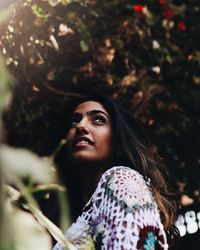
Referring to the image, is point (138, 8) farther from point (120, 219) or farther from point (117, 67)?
point (120, 219)

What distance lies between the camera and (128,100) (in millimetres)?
3605

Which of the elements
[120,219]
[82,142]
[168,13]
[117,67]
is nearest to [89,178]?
[82,142]

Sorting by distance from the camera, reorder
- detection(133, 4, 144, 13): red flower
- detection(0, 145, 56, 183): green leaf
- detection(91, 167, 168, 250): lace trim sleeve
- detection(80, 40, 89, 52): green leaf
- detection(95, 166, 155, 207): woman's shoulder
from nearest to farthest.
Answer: detection(0, 145, 56, 183): green leaf
detection(91, 167, 168, 250): lace trim sleeve
detection(95, 166, 155, 207): woman's shoulder
detection(80, 40, 89, 52): green leaf
detection(133, 4, 144, 13): red flower

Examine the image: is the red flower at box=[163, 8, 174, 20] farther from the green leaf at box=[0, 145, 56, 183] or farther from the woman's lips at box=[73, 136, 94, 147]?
the green leaf at box=[0, 145, 56, 183]

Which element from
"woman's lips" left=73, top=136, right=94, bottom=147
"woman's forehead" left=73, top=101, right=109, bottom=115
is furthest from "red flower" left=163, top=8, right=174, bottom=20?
"woman's lips" left=73, top=136, right=94, bottom=147

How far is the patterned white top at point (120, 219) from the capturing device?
188 cm

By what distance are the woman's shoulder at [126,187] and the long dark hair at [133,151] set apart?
0.74ft

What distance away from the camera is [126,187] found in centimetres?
202

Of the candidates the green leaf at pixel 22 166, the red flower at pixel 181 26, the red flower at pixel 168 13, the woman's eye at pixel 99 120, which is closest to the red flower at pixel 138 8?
the red flower at pixel 168 13

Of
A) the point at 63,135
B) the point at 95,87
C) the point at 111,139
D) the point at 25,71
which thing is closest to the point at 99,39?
the point at 95,87

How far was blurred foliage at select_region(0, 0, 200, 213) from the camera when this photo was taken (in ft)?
10.8

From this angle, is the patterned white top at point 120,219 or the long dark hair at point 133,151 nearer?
the patterned white top at point 120,219

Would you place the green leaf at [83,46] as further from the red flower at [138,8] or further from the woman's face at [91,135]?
the woman's face at [91,135]

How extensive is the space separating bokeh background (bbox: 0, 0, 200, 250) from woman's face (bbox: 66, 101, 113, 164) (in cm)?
81
